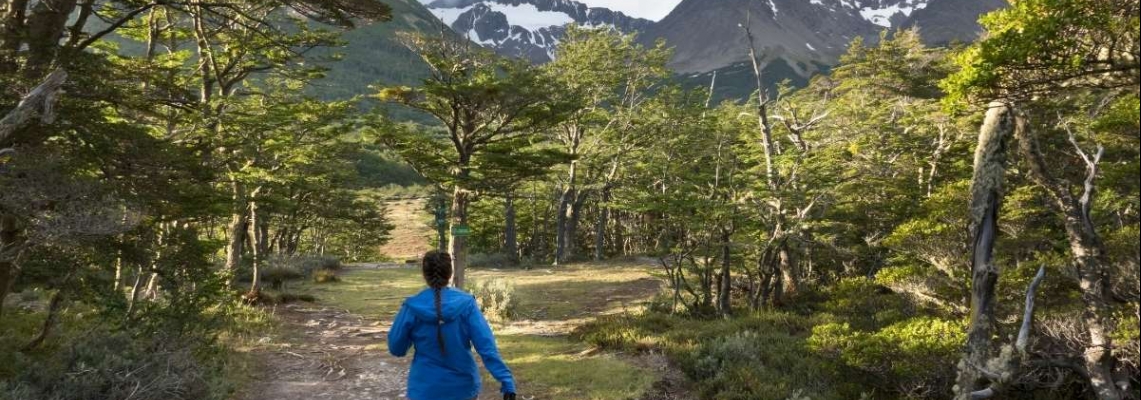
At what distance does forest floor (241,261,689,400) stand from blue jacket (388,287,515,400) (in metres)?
4.66

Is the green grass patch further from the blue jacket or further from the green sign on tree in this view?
the blue jacket

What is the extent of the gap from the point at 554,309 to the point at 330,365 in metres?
7.40

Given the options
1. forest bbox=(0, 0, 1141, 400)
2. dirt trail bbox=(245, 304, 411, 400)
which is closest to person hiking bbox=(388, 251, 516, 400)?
forest bbox=(0, 0, 1141, 400)

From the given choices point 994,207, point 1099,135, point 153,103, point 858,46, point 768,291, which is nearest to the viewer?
point 994,207

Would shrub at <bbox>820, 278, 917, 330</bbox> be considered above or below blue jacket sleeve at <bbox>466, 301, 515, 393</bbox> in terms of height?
below

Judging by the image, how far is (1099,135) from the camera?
692 cm

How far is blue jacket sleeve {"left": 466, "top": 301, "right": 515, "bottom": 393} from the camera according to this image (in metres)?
3.38

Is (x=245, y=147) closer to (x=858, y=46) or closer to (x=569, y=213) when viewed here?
(x=569, y=213)

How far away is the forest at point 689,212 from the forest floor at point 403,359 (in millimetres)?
380

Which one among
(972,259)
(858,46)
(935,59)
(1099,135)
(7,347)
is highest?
(858,46)

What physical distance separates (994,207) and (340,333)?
39.7 ft

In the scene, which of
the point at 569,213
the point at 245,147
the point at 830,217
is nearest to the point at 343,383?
the point at 245,147

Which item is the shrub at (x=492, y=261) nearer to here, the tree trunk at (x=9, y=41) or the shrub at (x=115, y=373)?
the shrub at (x=115, y=373)

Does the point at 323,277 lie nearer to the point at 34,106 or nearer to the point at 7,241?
the point at 7,241
